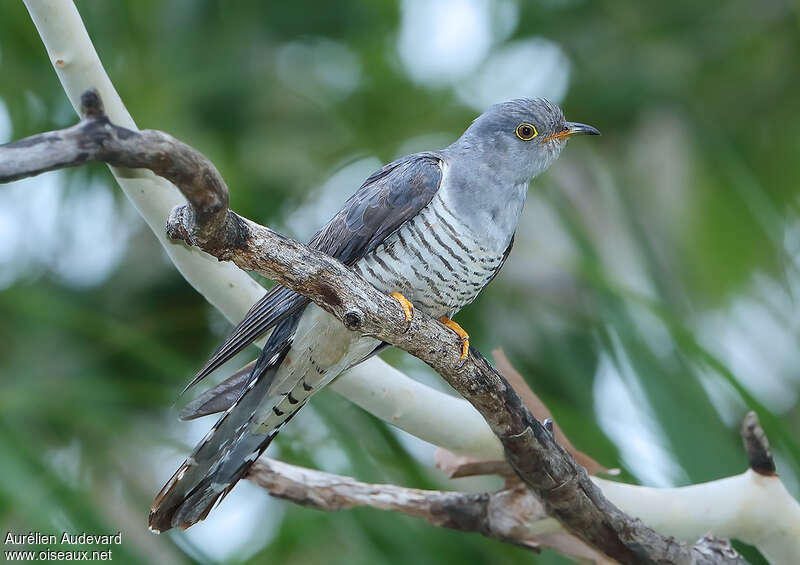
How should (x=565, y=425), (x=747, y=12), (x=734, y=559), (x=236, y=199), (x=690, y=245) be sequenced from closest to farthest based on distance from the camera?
(x=734, y=559)
(x=565, y=425)
(x=236, y=199)
(x=690, y=245)
(x=747, y=12)

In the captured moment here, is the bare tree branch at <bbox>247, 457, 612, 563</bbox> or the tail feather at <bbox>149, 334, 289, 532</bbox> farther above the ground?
the tail feather at <bbox>149, 334, 289, 532</bbox>

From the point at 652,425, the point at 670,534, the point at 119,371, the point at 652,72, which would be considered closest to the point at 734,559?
the point at 670,534

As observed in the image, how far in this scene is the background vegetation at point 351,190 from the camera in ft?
7.79

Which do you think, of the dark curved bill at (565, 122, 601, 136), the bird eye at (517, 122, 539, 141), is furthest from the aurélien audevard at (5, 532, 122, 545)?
the dark curved bill at (565, 122, 601, 136)

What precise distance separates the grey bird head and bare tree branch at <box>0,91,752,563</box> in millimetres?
560

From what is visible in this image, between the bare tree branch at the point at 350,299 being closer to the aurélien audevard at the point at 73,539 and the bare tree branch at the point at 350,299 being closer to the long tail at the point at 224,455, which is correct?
the long tail at the point at 224,455

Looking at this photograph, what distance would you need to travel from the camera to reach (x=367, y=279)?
2223 mm

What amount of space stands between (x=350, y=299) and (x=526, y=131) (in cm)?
91

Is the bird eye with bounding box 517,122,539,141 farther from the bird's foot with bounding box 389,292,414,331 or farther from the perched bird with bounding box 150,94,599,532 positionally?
the bird's foot with bounding box 389,292,414,331

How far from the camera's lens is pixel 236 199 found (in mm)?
3316

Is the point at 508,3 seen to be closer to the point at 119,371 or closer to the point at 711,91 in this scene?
the point at 711,91

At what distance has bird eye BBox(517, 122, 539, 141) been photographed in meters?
2.41

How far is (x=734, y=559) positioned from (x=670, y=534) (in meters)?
0.15

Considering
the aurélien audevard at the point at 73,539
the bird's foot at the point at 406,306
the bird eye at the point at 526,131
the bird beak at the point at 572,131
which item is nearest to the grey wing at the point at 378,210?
the bird's foot at the point at 406,306
